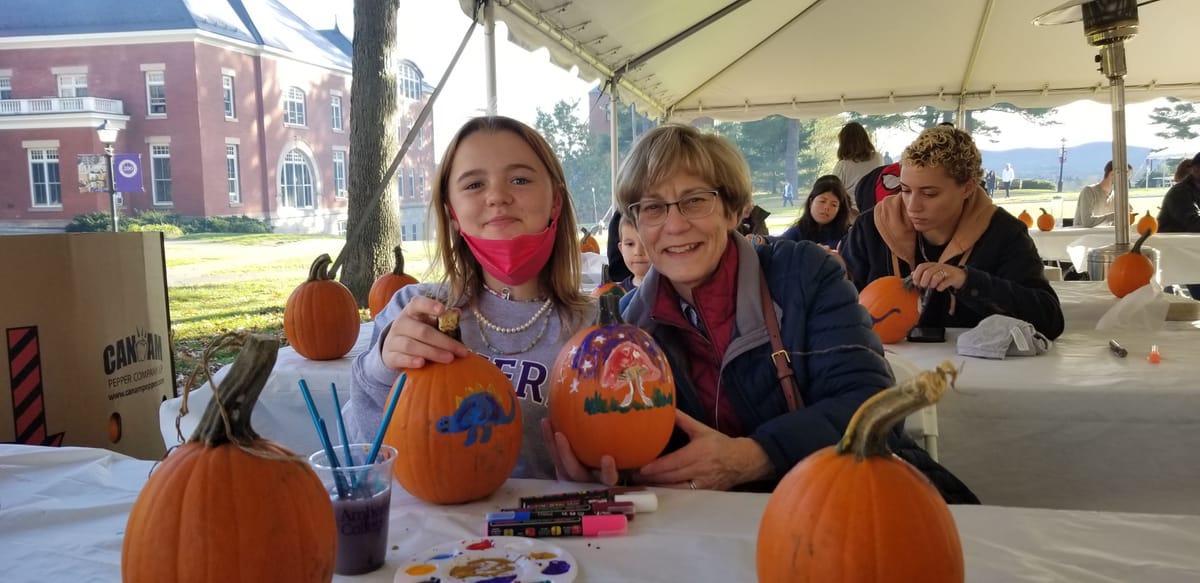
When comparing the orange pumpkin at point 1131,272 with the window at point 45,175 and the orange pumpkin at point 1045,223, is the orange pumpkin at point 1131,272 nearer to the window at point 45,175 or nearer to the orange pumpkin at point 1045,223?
the orange pumpkin at point 1045,223

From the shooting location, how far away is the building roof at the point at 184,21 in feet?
30.5

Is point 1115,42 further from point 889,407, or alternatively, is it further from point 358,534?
point 358,534

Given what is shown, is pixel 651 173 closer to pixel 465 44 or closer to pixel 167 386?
pixel 167 386

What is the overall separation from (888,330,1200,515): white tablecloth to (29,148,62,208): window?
36.1 ft

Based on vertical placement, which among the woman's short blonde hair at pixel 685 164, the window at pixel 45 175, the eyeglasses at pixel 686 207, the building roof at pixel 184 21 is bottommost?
the eyeglasses at pixel 686 207

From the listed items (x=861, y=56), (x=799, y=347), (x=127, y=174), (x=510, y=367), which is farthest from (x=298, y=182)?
(x=799, y=347)

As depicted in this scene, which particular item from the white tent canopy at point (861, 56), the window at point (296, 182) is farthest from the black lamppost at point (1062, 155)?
the window at point (296, 182)

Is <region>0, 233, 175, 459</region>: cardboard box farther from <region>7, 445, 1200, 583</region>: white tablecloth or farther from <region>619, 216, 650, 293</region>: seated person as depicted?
<region>619, 216, 650, 293</region>: seated person

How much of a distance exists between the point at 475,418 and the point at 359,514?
0.29 m

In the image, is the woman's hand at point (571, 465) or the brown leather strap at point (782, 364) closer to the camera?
the woman's hand at point (571, 465)

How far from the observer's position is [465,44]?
3.59 metres

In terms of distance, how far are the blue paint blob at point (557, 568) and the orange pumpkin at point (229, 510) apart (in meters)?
0.28

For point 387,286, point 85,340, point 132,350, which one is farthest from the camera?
point 387,286

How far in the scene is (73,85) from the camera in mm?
9680
